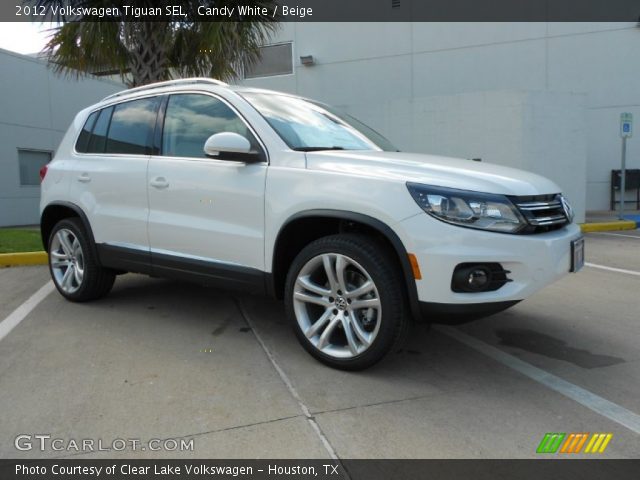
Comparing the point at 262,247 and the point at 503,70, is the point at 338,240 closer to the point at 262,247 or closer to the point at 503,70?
the point at 262,247

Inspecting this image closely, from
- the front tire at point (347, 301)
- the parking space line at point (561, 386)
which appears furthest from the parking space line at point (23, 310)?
the parking space line at point (561, 386)

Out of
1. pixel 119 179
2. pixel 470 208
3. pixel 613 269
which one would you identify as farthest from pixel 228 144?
pixel 613 269

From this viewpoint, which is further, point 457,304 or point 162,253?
point 162,253

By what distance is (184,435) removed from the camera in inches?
102

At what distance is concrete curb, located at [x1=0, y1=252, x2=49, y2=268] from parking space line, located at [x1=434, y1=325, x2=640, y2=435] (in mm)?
5973

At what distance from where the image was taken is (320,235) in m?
3.62

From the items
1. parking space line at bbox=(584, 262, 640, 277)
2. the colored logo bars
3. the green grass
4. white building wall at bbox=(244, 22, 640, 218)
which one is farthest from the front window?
white building wall at bbox=(244, 22, 640, 218)

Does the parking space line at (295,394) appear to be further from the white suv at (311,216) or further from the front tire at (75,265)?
the front tire at (75,265)

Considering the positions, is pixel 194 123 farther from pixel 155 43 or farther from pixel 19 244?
pixel 19 244

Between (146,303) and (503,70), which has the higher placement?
(503,70)

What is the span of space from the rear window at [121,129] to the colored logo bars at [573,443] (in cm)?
348

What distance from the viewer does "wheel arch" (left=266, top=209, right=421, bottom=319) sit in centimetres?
298
